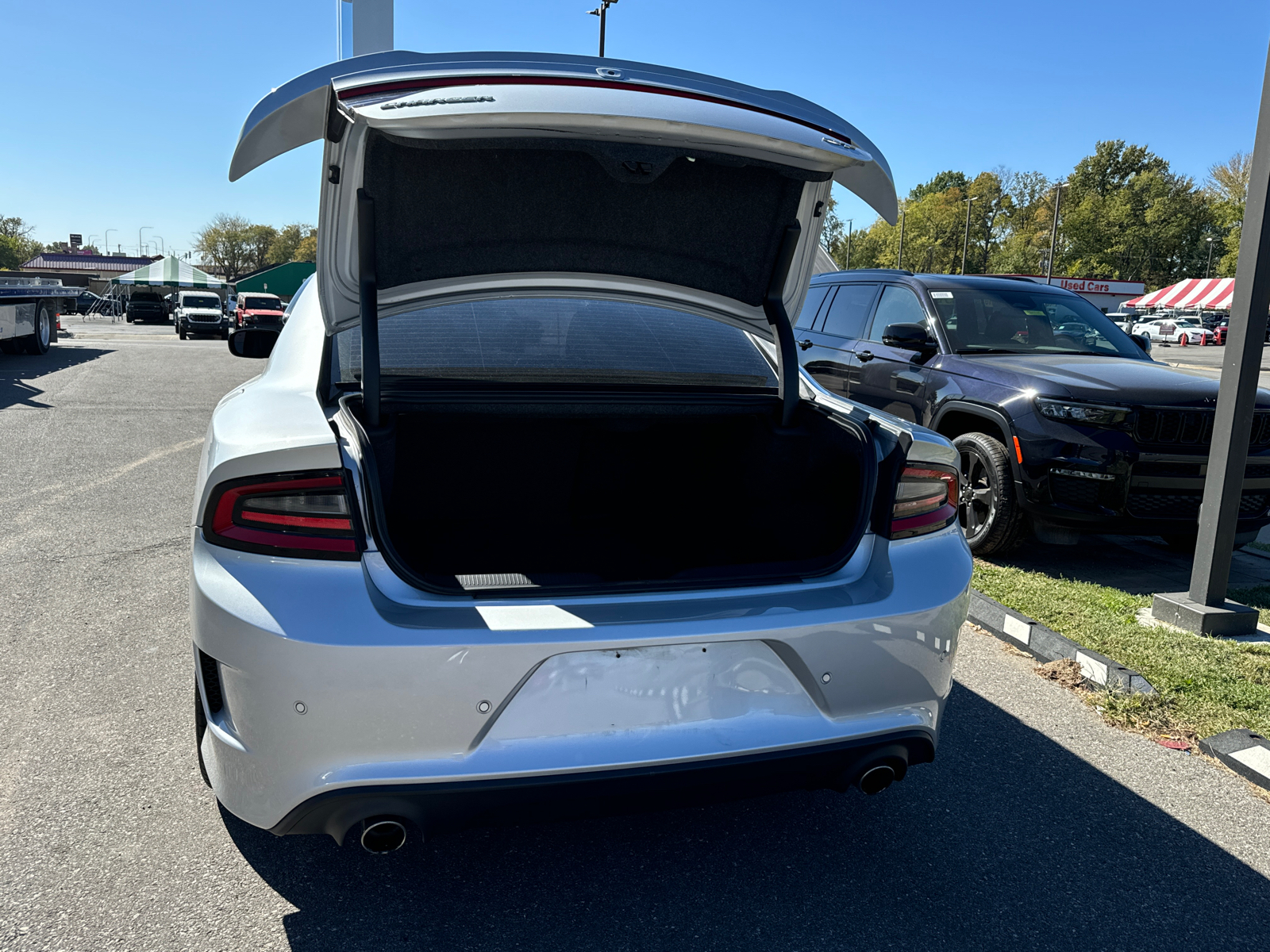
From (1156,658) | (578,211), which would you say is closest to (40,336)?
(578,211)

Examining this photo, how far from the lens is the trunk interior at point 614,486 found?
9.11ft

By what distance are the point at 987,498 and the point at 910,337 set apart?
124cm

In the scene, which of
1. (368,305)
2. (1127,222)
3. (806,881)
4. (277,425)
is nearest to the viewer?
(277,425)

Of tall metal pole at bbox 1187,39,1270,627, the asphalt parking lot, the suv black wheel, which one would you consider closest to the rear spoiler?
the asphalt parking lot

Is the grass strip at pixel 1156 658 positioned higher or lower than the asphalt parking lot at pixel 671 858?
higher

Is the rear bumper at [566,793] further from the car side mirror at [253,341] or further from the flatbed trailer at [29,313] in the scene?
the flatbed trailer at [29,313]

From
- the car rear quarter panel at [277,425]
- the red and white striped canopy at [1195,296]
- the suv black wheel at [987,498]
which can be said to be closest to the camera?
the car rear quarter panel at [277,425]

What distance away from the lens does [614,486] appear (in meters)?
3.42

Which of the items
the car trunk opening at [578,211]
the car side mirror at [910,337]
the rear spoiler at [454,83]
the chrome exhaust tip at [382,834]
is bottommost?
the chrome exhaust tip at [382,834]

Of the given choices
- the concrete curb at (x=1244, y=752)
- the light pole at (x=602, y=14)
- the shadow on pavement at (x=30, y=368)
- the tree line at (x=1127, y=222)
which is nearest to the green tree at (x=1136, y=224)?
the tree line at (x=1127, y=222)

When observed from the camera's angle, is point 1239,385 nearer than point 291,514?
No

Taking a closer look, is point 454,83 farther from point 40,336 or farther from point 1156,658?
point 40,336

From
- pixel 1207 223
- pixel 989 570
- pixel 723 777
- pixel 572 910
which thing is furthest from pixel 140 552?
pixel 1207 223

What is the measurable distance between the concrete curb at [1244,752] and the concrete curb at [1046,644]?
0.37 m
